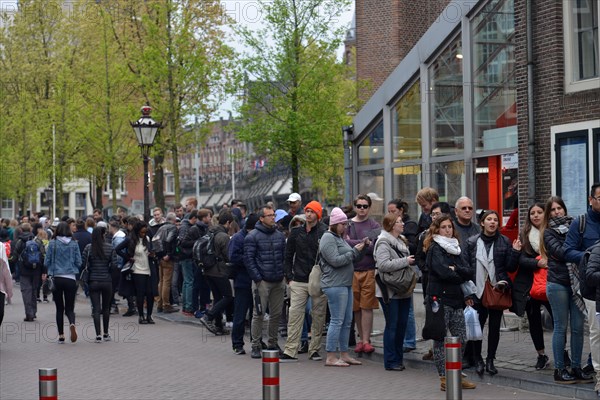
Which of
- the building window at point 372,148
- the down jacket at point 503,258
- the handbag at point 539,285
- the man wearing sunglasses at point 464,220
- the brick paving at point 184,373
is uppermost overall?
the building window at point 372,148

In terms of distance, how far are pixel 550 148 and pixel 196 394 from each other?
26.4 feet

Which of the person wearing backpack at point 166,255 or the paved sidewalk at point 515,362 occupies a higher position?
the person wearing backpack at point 166,255

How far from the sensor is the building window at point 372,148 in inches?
883

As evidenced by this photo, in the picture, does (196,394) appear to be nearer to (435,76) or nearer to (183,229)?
(183,229)

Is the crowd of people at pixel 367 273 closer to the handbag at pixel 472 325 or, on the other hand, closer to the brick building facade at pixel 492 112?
the handbag at pixel 472 325

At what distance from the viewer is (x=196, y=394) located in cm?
1113

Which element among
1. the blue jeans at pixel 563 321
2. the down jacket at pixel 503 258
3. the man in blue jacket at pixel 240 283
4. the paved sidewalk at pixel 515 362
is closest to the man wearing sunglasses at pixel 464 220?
the down jacket at pixel 503 258

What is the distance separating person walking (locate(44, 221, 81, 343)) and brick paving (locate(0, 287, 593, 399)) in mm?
451

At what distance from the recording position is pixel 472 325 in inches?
443

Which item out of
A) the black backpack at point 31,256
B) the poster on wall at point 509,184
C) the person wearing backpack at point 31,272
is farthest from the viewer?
the black backpack at point 31,256

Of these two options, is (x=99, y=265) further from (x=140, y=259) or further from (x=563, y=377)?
(x=563, y=377)

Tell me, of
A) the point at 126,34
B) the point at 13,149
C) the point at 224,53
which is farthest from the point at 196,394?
the point at 13,149

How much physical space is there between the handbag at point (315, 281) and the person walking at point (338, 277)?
0.20 meters

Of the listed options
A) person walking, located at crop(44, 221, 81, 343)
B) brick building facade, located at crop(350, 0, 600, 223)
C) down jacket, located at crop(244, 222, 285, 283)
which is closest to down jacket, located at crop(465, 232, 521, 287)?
down jacket, located at crop(244, 222, 285, 283)
